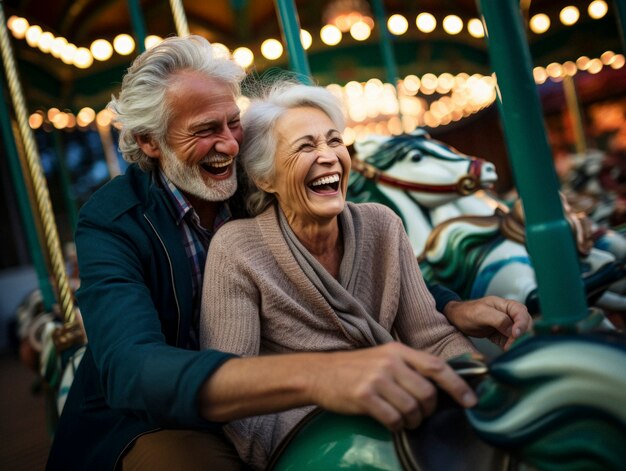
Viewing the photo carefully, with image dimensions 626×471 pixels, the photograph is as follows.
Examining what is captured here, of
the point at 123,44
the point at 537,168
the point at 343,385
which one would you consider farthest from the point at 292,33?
the point at 123,44

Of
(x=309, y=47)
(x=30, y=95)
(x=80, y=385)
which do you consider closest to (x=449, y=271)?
(x=80, y=385)

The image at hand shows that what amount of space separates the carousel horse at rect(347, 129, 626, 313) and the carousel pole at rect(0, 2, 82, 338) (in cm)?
113

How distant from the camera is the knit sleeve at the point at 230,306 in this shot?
1113 mm

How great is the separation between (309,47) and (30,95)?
2.91m

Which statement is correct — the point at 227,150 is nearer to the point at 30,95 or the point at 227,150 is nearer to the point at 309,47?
the point at 30,95

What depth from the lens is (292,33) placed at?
6.57ft

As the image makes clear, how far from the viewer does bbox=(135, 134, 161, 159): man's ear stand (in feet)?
4.96

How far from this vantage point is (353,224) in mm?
1353

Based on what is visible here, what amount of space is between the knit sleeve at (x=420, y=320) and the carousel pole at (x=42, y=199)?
4.29 ft

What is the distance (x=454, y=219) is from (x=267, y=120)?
44.2 inches

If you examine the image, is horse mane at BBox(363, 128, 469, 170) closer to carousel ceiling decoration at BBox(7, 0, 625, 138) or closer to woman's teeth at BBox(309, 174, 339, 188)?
carousel ceiling decoration at BBox(7, 0, 625, 138)

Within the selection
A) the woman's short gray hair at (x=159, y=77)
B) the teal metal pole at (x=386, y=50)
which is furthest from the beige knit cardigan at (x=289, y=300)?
the teal metal pole at (x=386, y=50)

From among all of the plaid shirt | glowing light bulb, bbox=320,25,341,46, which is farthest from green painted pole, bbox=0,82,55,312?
glowing light bulb, bbox=320,25,341,46

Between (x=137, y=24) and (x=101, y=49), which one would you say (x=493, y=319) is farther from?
(x=101, y=49)
